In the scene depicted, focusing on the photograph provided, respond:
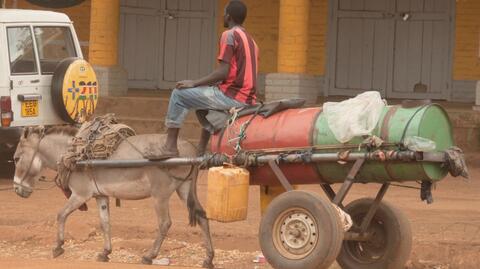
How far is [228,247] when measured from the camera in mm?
12586

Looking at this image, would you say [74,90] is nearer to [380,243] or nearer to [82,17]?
[380,243]

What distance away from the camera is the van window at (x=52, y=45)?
15.4 metres

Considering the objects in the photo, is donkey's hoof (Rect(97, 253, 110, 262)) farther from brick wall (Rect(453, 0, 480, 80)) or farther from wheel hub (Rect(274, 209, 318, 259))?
brick wall (Rect(453, 0, 480, 80))

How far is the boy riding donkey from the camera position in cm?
986

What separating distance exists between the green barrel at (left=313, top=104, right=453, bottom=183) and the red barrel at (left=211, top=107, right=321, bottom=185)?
23cm

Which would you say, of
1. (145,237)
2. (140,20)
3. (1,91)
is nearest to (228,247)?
(145,237)

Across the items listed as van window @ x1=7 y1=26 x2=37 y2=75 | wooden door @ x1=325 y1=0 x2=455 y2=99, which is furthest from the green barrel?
wooden door @ x1=325 y1=0 x2=455 y2=99

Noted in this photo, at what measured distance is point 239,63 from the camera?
392 inches

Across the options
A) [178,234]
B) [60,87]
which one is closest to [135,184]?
[178,234]

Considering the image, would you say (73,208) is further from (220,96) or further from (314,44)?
(314,44)

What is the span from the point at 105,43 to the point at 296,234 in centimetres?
1203

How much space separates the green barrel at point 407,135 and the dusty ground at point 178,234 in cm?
214

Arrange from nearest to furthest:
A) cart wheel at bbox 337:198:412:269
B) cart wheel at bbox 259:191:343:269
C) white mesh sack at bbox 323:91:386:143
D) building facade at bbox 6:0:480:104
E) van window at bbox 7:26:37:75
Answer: cart wheel at bbox 259:191:343:269, white mesh sack at bbox 323:91:386:143, cart wheel at bbox 337:198:412:269, van window at bbox 7:26:37:75, building facade at bbox 6:0:480:104

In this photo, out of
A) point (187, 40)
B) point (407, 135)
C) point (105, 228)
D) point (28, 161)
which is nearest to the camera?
point (407, 135)
